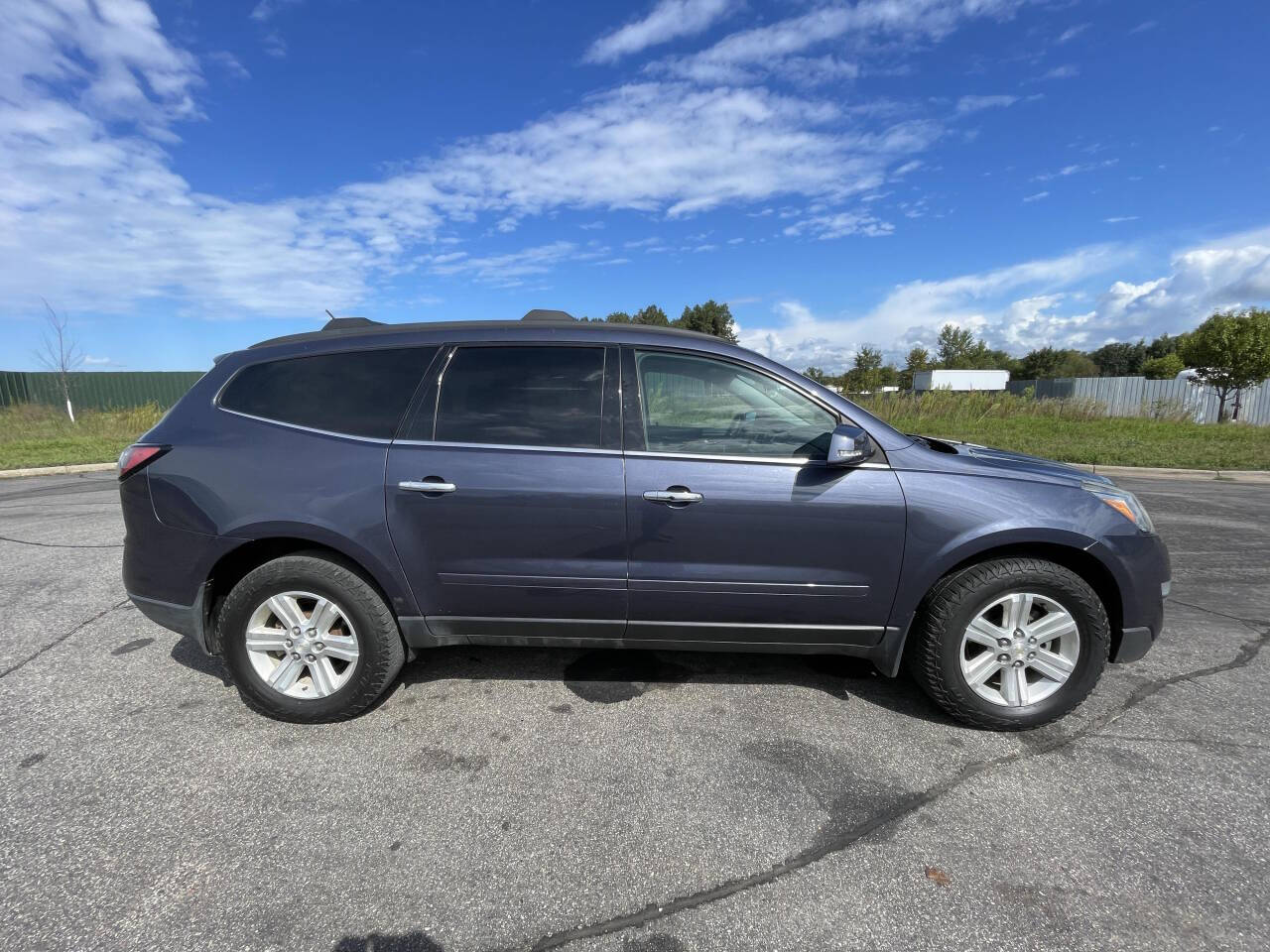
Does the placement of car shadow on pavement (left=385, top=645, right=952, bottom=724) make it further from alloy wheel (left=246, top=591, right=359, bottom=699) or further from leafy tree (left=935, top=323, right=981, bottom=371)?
leafy tree (left=935, top=323, right=981, bottom=371)

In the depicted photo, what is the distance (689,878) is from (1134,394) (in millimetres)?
34842

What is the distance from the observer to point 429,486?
259 centimetres

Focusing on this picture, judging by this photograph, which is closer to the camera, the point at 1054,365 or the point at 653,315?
the point at 653,315

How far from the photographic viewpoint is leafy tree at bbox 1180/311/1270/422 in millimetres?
20531

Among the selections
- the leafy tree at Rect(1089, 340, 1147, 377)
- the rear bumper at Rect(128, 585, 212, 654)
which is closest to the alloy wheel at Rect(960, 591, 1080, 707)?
the rear bumper at Rect(128, 585, 212, 654)

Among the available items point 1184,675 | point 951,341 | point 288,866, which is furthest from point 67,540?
point 951,341

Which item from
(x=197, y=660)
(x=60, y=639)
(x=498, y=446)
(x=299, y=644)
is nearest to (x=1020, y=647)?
(x=498, y=446)

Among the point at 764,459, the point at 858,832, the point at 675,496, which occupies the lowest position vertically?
the point at 858,832

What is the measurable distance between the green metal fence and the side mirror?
27935mm

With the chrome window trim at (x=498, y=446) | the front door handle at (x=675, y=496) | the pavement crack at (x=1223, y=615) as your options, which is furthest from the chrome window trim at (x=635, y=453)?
the pavement crack at (x=1223, y=615)

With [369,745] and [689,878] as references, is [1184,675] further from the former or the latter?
[369,745]

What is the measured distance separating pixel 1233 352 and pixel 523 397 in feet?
94.2

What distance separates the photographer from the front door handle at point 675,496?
2.54 metres

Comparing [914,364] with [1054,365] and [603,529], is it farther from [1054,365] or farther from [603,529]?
[603,529]
